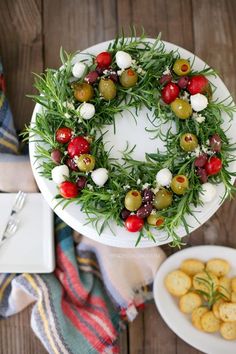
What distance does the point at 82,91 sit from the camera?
43.0 inches

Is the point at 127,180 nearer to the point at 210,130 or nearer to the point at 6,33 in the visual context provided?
the point at 210,130

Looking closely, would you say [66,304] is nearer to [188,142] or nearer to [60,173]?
[60,173]

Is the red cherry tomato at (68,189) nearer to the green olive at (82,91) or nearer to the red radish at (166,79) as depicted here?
the green olive at (82,91)

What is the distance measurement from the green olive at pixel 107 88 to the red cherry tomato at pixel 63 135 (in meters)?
0.11

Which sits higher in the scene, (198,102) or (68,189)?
(198,102)

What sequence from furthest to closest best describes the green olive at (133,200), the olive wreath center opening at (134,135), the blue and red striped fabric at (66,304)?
1. the blue and red striped fabric at (66,304)
2. the olive wreath center opening at (134,135)
3. the green olive at (133,200)

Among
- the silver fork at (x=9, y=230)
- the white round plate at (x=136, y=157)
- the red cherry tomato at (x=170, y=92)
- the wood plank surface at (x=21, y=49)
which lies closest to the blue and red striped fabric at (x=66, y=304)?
the silver fork at (x=9, y=230)

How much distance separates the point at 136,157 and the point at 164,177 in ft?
0.37

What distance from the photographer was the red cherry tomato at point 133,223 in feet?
3.47

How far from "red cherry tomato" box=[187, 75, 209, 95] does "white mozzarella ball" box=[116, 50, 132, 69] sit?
0.44 ft

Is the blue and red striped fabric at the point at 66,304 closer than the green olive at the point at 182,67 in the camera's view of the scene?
No

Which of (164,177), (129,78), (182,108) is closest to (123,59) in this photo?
(129,78)

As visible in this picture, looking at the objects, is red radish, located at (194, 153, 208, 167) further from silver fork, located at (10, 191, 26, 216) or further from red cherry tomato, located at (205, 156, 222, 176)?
silver fork, located at (10, 191, 26, 216)

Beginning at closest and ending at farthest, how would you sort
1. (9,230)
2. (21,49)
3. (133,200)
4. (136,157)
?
1. (133,200)
2. (136,157)
3. (9,230)
4. (21,49)
